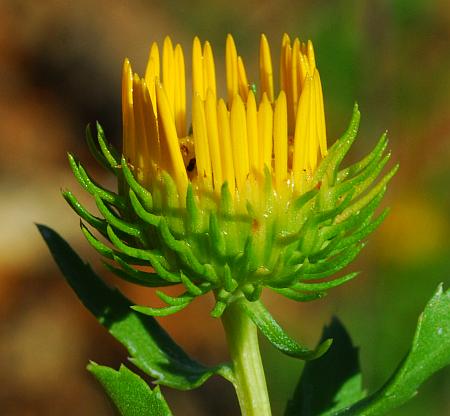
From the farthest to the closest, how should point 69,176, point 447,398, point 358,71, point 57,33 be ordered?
1. point 57,33
2. point 69,176
3. point 358,71
4. point 447,398

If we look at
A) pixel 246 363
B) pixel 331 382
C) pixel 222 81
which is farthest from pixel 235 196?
pixel 222 81

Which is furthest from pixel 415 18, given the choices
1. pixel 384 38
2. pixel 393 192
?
pixel 393 192

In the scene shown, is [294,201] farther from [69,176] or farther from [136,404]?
[69,176]

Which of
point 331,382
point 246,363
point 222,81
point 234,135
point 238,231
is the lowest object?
point 331,382

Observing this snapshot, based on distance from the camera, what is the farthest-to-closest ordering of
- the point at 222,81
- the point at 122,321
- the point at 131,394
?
1. the point at 222,81
2. the point at 122,321
3. the point at 131,394

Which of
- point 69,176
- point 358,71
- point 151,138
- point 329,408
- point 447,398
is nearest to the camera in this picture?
point 151,138

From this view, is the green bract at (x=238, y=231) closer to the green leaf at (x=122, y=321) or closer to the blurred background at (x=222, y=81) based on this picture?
the green leaf at (x=122, y=321)

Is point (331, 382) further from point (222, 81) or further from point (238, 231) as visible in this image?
point (222, 81)
